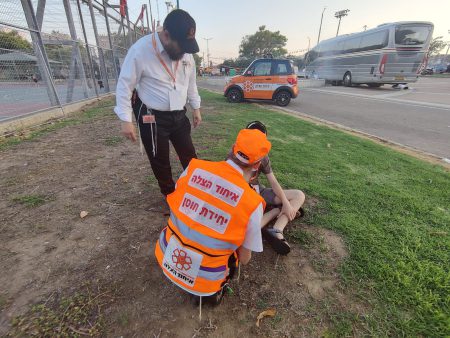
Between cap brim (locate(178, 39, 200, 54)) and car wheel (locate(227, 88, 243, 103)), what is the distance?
9283mm

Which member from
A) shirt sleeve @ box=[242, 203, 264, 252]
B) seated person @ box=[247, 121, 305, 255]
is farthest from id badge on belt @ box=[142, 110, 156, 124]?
shirt sleeve @ box=[242, 203, 264, 252]

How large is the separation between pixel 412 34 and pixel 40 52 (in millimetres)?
17827

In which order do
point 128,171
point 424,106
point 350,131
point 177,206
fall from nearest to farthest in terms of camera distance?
point 177,206 < point 128,171 < point 350,131 < point 424,106

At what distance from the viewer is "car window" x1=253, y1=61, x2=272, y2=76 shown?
33.7 ft

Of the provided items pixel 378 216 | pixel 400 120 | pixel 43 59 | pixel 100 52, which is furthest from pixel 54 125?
pixel 400 120

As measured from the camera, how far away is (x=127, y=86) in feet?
6.82

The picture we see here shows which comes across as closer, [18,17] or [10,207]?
[10,207]

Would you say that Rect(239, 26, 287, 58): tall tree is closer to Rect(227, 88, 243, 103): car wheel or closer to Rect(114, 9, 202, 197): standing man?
Rect(227, 88, 243, 103): car wheel

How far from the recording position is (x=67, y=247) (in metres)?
2.21

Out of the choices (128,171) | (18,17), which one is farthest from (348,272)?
(18,17)

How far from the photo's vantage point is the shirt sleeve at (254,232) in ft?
4.78

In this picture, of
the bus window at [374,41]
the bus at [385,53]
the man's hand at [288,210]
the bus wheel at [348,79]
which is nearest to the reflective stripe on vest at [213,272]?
the man's hand at [288,210]

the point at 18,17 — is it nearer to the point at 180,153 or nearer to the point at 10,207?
the point at 10,207

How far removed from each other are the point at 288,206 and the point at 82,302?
67.8 inches
